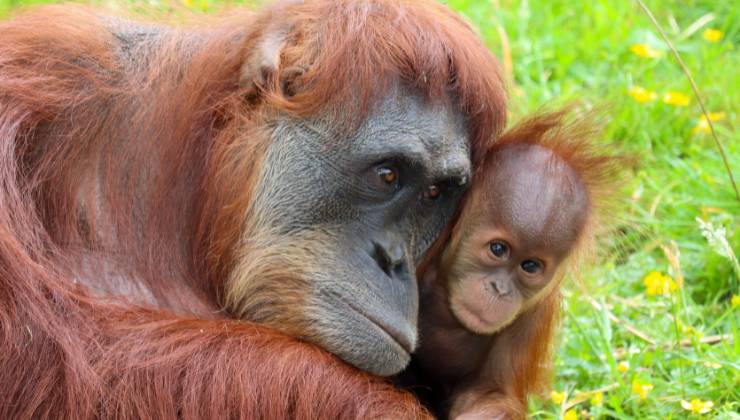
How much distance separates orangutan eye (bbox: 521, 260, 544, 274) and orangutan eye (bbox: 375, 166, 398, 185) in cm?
63

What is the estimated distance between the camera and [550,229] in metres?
3.93

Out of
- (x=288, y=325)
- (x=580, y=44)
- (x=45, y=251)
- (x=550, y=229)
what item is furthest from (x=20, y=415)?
(x=580, y=44)

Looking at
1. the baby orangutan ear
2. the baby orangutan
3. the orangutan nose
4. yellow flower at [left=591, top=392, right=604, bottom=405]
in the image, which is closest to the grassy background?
yellow flower at [left=591, top=392, right=604, bottom=405]

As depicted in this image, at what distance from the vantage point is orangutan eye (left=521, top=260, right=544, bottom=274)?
396 centimetres

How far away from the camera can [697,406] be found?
12.6 feet

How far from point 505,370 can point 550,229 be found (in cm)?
47

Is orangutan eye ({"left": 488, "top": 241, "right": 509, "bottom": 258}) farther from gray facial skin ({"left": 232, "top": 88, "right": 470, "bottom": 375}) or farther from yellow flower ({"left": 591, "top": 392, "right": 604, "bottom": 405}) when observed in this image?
yellow flower ({"left": 591, "top": 392, "right": 604, "bottom": 405})

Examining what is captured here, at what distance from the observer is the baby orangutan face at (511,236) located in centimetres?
391

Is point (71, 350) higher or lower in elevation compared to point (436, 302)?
higher

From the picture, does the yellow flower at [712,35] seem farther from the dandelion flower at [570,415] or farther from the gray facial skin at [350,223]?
the gray facial skin at [350,223]

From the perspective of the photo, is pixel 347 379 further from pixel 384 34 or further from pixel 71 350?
pixel 384 34

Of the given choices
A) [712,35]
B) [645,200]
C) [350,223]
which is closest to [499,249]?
[350,223]

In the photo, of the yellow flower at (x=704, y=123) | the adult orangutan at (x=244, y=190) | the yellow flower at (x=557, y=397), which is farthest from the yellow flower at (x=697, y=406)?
the yellow flower at (x=704, y=123)

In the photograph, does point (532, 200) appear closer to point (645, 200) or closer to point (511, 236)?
point (511, 236)
